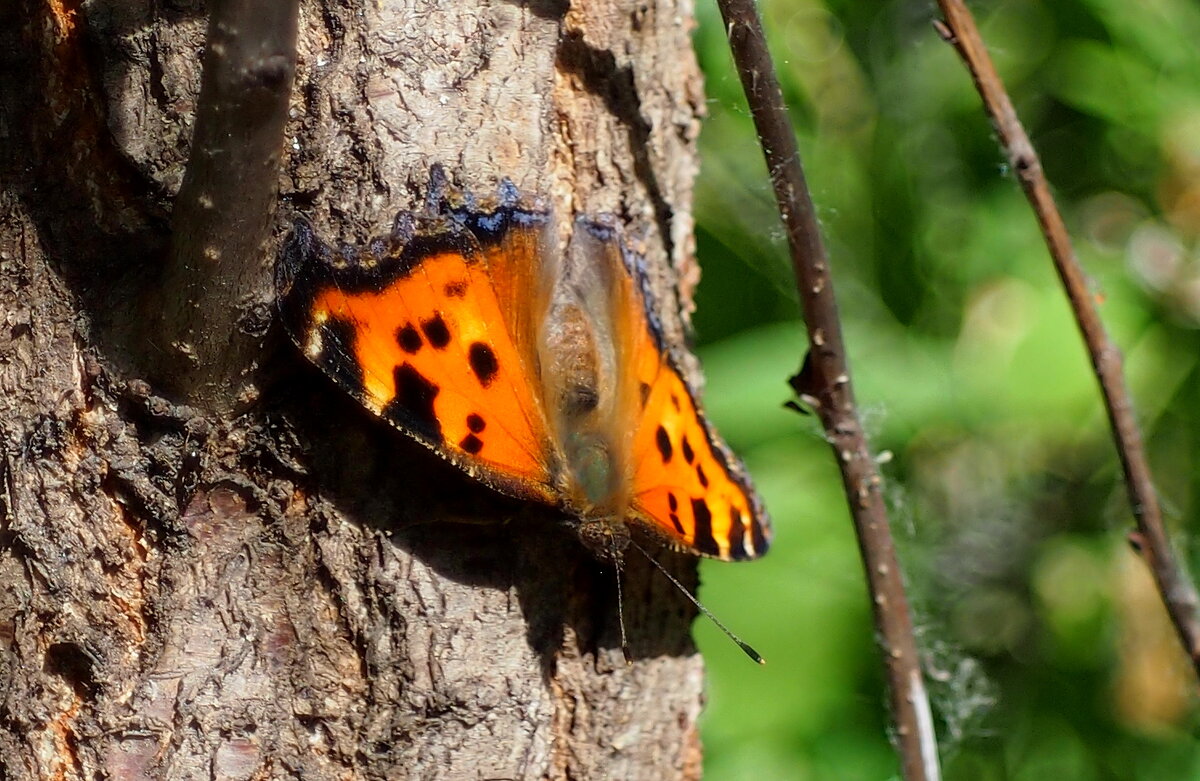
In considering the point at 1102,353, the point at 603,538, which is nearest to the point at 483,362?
the point at 603,538

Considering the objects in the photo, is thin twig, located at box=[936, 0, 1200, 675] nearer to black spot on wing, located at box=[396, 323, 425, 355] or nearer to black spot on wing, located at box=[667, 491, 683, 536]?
black spot on wing, located at box=[667, 491, 683, 536]

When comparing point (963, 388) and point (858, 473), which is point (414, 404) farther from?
point (963, 388)

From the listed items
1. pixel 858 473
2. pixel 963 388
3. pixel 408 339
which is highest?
pixel 963 388

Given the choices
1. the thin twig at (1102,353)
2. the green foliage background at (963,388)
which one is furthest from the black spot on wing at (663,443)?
the green foliage background at (963,388)

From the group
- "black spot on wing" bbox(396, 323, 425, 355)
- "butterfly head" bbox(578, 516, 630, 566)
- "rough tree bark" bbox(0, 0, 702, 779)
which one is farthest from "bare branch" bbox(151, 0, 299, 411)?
"butterfly head" bbox(578, 516, 630, 566)

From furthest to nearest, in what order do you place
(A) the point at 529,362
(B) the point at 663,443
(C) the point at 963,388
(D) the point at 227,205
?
(C) the point at 963,388 < (B) the point at 663,443 < (A) the point at 529,362 < (D) the point at 227,205

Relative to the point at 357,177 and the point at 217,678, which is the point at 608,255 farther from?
the point at 217,678
